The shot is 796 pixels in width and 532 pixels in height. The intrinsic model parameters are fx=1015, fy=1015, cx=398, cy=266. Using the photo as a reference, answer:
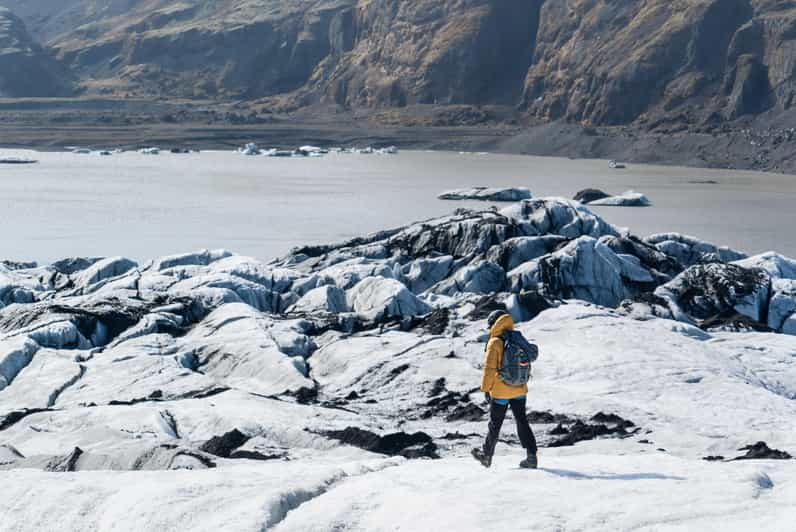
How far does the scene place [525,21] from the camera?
488 feet

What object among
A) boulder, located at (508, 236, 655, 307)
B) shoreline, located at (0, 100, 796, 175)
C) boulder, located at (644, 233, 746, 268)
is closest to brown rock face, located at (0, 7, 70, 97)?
shoreline, located at (0, 100, 796, 175)

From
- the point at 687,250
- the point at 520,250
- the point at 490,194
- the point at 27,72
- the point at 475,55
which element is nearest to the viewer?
the point at 520,250

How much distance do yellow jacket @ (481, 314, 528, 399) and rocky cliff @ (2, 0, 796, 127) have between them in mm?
105494

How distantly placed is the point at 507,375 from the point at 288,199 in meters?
55.2

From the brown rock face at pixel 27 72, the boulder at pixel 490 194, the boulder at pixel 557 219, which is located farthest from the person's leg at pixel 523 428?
the brown rock face at pixel 27 72

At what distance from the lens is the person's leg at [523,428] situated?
895 cm

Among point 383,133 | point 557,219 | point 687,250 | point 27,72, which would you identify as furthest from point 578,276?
point 27,72

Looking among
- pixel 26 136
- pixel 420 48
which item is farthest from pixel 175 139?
pixel 420 48

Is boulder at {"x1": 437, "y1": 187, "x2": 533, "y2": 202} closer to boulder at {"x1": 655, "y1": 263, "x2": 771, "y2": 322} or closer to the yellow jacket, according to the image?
A: boulder at {"x1": 655, "y1": 263, "x2": 771, "y2": 322}

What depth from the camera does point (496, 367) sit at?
891cm

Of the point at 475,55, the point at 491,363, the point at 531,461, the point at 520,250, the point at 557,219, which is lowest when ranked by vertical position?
the point at 520,250

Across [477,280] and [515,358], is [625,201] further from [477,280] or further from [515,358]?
[515,358]

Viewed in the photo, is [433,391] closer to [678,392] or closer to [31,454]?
[678,392]

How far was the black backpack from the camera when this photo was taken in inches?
349
